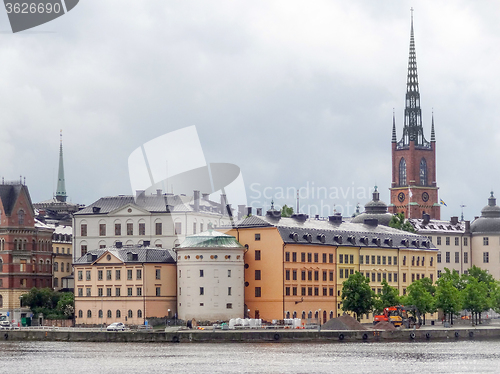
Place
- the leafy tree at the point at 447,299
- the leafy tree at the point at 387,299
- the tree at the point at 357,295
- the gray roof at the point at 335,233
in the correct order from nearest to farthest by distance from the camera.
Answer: the leafy tree at the point at 447,299
the tree at the point at 357,295
the leafy tree at the point at 387,299
the gray roof at the point at 335,233

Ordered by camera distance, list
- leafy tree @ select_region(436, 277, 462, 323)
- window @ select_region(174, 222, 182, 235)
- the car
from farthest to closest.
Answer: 1. window @ select_region(174, 222, 182, 235)
2. leafy tree @ select_region(436, 277, 462, 323)
3. the car

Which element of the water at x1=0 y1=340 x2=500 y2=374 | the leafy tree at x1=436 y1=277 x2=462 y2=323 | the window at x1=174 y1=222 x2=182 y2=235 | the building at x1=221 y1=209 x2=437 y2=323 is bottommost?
the water at x1=0 y1=340 x2=500 y2=374

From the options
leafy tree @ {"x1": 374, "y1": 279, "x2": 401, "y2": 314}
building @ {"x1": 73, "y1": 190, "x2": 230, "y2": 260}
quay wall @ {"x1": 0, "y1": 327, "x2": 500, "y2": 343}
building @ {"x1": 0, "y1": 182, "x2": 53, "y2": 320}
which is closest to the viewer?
quay wall @ {"x1": 0, "y1": 327, "x2": 500, "y2": 343}

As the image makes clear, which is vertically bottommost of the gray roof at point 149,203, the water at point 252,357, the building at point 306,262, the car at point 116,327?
the water at point 252,357

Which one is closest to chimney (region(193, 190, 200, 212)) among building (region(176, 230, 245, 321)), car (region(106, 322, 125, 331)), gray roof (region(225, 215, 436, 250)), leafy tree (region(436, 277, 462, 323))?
gray roof (region(225, 215, 436, 250))

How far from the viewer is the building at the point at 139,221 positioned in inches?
6496

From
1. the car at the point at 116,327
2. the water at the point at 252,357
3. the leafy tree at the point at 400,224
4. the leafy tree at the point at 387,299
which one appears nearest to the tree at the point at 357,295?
the leafy tree at the point at 387,299

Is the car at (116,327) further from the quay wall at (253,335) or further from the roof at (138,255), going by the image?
the roof at (138,255)

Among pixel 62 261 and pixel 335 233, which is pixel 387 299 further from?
pixel 62 261

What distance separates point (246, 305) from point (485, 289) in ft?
93.4

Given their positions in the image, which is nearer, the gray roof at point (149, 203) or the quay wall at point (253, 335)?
the quay wall at point (253, 335)

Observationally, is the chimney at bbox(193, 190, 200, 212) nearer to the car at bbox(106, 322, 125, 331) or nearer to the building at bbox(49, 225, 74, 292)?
the building at bbox(49, 225, 74, 292)

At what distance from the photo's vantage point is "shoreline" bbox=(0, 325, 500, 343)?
128625 millimetres

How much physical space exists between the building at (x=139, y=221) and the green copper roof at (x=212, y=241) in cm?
1597
